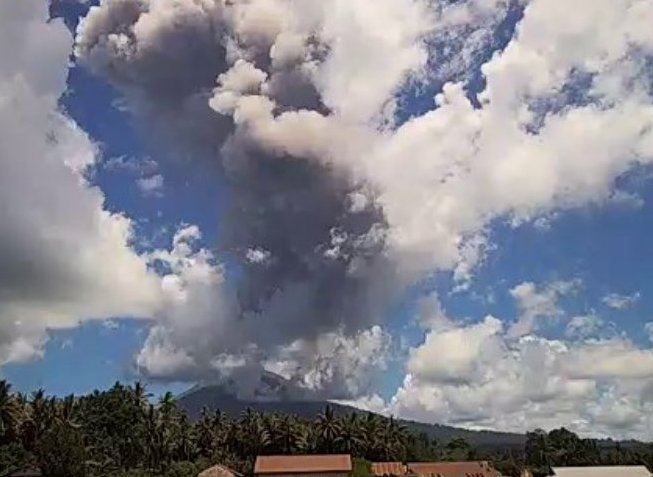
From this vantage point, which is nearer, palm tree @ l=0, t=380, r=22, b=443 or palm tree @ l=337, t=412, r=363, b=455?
palm tree @ l=0, t=380, r=22, b=443

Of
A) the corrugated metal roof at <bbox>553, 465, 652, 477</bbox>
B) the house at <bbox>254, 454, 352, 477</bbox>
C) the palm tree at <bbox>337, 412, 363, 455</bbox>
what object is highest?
the palm tree at <bbox>337, 412, 363, 455</bbox>

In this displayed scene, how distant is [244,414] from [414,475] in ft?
87.1

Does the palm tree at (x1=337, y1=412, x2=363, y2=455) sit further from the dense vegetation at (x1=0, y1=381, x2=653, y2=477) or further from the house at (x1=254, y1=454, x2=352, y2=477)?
the house at (x1=254, y1=454, x2=352, y2=477)

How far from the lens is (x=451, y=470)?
121375mm

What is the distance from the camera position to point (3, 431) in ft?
316

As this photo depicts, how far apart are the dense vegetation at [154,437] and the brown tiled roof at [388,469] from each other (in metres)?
8.31

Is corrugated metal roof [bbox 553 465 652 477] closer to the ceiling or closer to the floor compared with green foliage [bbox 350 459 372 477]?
closer to the ceiling

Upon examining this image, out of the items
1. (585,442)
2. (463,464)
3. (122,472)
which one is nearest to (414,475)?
(463,464)

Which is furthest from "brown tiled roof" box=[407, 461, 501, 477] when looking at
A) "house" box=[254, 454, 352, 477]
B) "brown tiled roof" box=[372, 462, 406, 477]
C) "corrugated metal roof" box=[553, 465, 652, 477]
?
"house" box=[254, 454, 352, 477]

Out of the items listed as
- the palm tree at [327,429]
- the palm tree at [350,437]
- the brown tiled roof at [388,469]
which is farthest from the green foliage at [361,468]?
the palm tree at [327,429]

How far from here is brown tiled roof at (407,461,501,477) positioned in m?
118

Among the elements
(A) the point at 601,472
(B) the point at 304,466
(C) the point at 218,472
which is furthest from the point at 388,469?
(A) the point at 601,472

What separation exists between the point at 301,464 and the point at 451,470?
2302cm

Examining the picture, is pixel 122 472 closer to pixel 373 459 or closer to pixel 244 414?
pixel 244 414
